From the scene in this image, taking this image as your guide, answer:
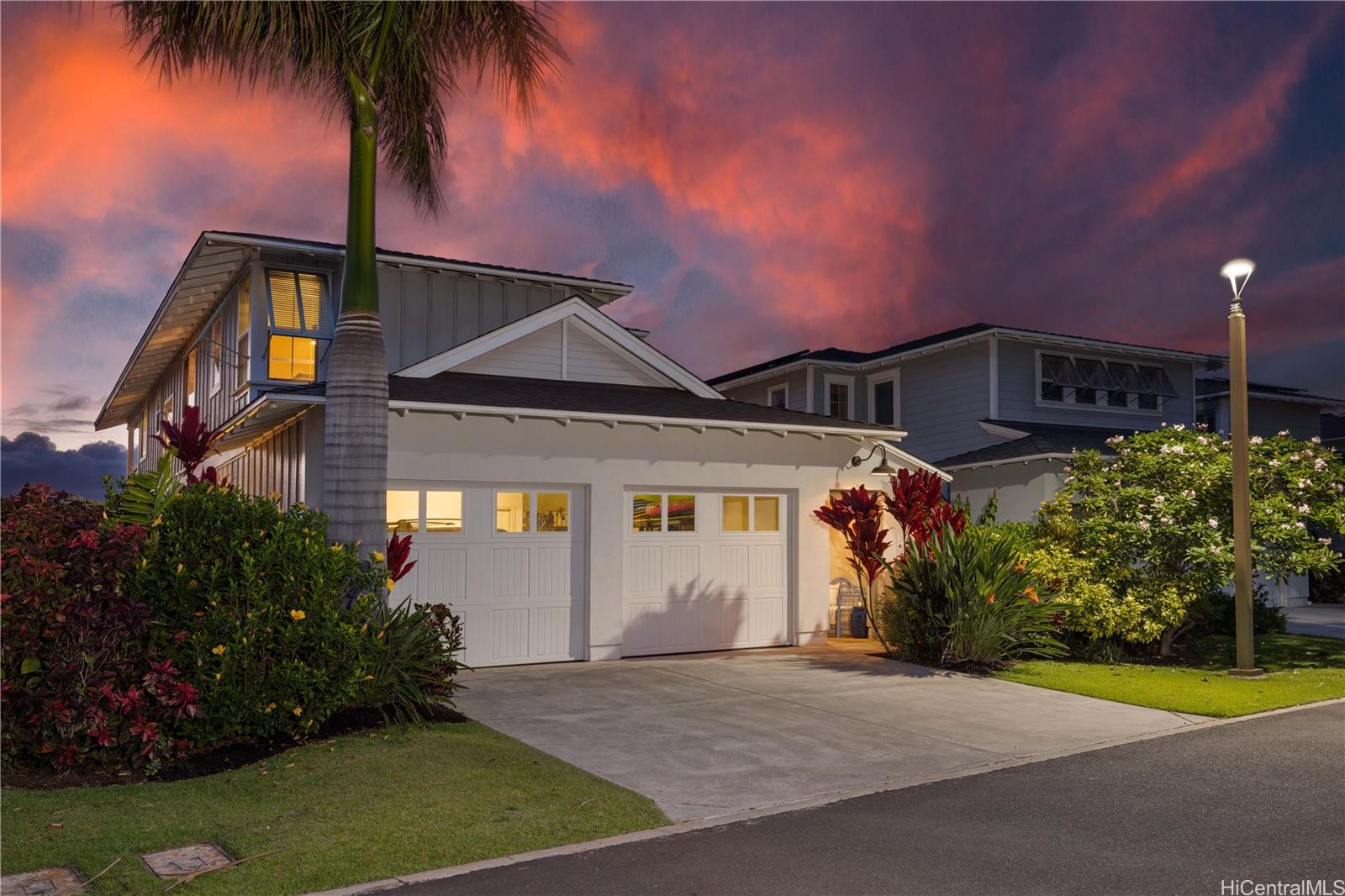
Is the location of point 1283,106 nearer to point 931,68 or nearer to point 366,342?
point 931,68

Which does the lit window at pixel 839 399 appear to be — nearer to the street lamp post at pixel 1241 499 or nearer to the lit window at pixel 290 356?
the lit window at pixel 290 356

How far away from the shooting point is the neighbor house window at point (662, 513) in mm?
13508

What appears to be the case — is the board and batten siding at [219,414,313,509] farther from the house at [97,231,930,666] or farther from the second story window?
the second story window

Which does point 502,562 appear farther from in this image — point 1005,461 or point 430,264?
point 1005,461

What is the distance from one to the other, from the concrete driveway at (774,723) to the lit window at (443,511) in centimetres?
186

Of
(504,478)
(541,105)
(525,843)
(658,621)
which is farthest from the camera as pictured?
(658,621)

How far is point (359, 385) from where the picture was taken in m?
9.10

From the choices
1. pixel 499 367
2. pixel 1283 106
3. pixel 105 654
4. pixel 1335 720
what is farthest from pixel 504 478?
pixel 1283 106

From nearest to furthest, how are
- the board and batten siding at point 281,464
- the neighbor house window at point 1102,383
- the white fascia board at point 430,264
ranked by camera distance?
the board and batten siding at point 281,464
the white fascia board at point 430,264
the neighbor house window at point 1102,383

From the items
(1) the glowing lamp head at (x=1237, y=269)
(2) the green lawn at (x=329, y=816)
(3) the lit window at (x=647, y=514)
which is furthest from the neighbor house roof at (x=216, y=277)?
(1) the glowing lamp head at (x=1237, y=269)

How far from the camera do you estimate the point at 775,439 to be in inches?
567

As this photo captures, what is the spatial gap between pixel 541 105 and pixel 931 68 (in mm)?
10624

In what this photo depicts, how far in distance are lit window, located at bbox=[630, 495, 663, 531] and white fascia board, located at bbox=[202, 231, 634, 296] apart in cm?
610

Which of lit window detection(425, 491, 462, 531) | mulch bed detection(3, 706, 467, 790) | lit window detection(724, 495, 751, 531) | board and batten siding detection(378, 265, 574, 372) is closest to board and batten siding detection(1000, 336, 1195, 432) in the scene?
lit window detection(724, 495, 751, 531)
